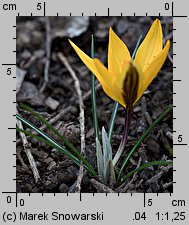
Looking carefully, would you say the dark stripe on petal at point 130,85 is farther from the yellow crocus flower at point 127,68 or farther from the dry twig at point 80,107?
the dry twig at point 80,107

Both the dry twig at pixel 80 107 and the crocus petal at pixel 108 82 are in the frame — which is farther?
the dry twig at pixel 80 107

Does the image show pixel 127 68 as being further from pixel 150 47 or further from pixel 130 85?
pixel 150 47

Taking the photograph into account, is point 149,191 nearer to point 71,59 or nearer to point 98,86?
point 98,86

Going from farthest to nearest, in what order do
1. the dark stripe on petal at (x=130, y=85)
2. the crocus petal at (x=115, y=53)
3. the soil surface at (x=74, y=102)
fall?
the soil surface at (x=74, y=102)
the crocus petal at (x=115, y=53)
the dark stripe on petal at (x=130, y=85)

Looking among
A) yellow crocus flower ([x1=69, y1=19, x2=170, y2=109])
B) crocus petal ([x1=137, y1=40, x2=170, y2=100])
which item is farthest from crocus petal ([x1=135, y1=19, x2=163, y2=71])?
crocus petal ([x1=137, y1=40, x2=170, y2=100])

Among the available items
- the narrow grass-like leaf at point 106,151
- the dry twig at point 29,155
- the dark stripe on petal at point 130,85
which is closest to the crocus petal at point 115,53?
the dark stripe on petal at point 130,85

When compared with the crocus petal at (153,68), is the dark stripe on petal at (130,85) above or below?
below
